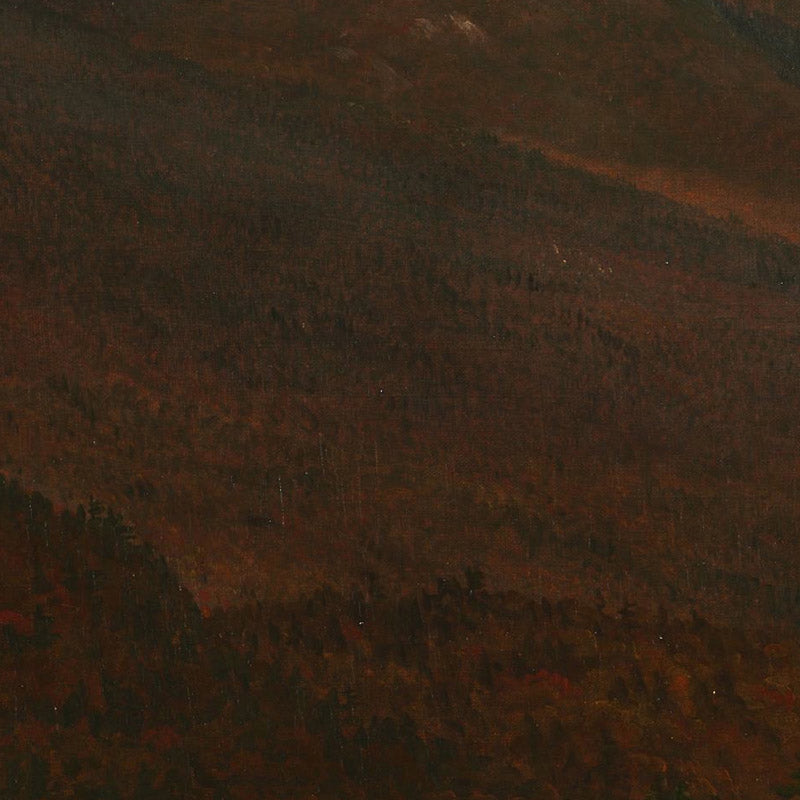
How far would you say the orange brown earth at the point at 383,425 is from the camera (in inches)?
239

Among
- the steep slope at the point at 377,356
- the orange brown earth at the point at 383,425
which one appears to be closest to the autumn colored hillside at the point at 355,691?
the orange brown earth at the point at 383,425

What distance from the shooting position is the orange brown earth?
608 cm

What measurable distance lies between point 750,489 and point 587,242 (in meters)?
6.30

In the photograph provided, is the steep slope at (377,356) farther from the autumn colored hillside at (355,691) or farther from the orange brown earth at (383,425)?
the autumn colored hillside at (355,691)

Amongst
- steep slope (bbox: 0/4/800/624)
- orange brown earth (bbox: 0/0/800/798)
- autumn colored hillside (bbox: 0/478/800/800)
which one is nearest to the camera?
autumn colored hillside (bbox: 0/478/800/800)

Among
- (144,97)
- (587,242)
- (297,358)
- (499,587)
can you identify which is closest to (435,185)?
(587,242)

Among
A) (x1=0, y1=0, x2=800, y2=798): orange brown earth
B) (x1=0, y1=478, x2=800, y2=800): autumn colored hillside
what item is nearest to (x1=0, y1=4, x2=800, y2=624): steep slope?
(x1=0, y1=0, x2=800, y2=798): orange brown earth

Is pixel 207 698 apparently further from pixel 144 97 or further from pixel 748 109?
pixel 748 109

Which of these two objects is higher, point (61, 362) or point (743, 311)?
point (743, 311)

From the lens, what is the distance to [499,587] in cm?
761

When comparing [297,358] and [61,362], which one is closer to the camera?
[61,362]

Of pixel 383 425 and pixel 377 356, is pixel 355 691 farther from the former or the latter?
pixel 377 356

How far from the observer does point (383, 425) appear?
9711 mm

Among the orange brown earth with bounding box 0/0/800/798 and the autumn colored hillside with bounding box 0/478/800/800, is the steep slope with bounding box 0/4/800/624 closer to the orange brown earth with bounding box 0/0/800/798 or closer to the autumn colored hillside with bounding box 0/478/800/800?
the orange brown earth with bounding box 0/0/800/798
